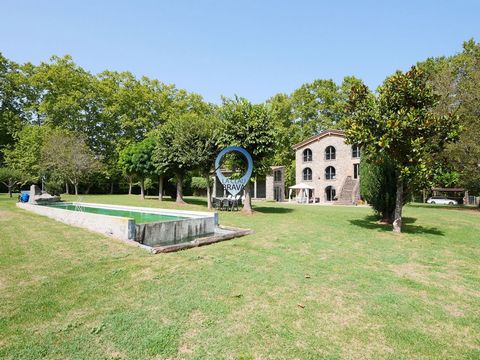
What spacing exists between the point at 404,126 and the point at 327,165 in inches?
1081

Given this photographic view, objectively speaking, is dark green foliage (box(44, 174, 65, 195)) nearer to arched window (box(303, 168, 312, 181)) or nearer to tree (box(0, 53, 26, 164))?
tree (box(0, 53, 26, 164))

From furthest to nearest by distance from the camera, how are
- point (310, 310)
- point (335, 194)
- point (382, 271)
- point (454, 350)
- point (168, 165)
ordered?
point (335, 194)
point (168, 165)
point (382, 271)
point (310, 310)
point (454, 350)

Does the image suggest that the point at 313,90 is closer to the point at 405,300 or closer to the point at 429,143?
the point at 429,143

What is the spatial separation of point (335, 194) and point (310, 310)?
112 ft

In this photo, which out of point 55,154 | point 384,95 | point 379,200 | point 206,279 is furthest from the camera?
point 55,154

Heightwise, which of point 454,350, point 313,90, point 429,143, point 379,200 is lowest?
point 454,350

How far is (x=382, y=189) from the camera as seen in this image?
46.5 ft

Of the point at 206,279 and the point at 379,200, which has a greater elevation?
the point at 379,200

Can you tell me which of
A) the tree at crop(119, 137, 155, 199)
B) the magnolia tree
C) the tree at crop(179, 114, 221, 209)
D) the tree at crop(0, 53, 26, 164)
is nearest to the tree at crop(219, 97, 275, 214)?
the tree at crop(179, 114, 221, 209)

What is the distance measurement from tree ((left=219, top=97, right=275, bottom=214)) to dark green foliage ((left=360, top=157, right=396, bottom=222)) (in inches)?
230

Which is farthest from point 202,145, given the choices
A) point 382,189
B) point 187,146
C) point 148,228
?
point 382,189

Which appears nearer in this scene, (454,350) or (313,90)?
(454,350)

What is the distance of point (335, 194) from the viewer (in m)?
36.8

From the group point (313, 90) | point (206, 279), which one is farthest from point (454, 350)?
point (313, 90)
